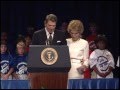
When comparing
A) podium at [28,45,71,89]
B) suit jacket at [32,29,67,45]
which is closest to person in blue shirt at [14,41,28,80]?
suit jacket at [32,29,67,45]

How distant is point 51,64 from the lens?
13.4 ft

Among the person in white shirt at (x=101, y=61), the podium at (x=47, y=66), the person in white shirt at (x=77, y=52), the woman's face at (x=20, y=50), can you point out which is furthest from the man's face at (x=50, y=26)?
the woman's face at (x=20, y=50)

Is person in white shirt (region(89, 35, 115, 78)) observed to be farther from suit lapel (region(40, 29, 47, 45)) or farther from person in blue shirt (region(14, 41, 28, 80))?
suit lapel (region(40, 29, 47, 45))

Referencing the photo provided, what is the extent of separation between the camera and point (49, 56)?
406 cm

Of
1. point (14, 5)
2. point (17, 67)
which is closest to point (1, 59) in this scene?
point (17, 67)

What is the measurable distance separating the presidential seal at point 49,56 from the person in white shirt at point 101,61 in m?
2.51

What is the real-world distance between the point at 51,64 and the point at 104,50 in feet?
8.77

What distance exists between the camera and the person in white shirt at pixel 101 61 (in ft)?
21.5

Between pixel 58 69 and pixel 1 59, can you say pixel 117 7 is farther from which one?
pixel 58 69

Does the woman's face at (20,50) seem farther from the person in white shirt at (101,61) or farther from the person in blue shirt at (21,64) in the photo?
the person in white shirt at (101,61)

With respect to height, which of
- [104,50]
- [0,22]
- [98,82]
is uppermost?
[0,22]

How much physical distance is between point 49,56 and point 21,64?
8.82ft

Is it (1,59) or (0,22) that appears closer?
(1,59)

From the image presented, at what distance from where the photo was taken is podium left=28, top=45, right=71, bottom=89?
160 inches
